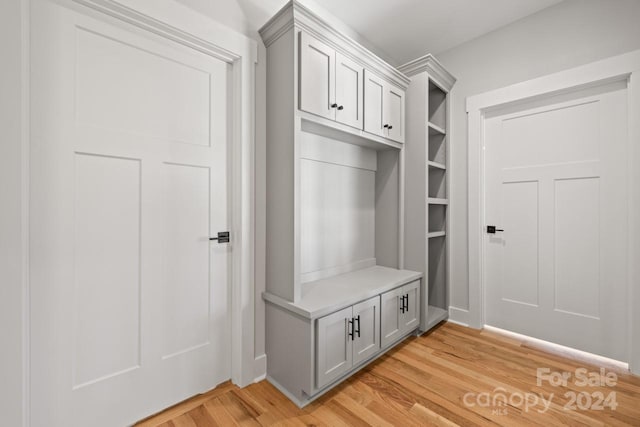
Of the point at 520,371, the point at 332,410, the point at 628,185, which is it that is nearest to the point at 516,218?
the point at 628,185

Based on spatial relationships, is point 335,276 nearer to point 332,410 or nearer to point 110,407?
point 332,410

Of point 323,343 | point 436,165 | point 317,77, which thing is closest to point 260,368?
point 323,343

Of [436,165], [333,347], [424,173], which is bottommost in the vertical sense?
[333,347]

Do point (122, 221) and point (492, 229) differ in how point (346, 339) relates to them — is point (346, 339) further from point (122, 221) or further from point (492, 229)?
point (492, 229)

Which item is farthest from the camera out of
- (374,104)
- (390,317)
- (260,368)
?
(374,104)

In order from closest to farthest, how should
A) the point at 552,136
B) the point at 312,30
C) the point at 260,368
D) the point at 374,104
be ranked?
the point at 312,30 → the point at 260,368 → the point at 374,104 → the point at 552,136

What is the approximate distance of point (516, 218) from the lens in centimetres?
254

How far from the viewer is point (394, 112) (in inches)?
96.7

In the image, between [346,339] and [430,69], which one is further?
[430,69]

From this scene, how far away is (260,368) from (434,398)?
1086mm

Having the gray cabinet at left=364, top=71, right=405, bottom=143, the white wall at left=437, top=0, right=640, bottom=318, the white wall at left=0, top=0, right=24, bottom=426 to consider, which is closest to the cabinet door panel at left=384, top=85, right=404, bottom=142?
the gray cabinet at left=364, top=71, right=405, bottom=143

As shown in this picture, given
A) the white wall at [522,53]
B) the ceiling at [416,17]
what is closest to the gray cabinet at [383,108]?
the ceiling at [416,17]

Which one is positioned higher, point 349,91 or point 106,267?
point 349,91

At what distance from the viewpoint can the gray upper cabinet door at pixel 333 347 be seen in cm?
162
